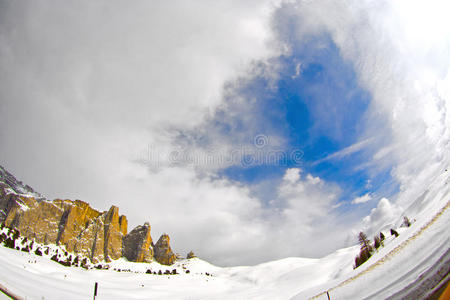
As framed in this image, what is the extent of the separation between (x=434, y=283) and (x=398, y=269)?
23.7ft

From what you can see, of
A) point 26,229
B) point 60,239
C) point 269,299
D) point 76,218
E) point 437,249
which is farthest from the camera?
point 76,218

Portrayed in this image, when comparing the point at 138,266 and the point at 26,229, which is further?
the point at 138,266

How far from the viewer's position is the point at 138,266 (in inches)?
7254

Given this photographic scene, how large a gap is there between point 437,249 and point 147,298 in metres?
70.5

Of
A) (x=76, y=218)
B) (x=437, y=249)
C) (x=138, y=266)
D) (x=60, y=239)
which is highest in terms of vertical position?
(x=76, y=218)

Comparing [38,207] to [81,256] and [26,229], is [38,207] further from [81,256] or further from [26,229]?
[81,256]

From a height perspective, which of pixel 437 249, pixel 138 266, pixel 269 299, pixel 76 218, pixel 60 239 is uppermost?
pixel 76 218

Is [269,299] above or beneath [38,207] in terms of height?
beneath

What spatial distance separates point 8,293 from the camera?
14.0 meters

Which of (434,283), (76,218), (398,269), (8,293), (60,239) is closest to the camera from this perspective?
(434,283)

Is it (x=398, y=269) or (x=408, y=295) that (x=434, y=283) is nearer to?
(x=408, y=295)

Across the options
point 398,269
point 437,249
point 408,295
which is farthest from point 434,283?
point 398,269

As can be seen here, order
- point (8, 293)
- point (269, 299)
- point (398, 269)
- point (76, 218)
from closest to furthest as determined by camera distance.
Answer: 1. point (8, 293)
2. point (398, 269)
3. point (269, 299)
4. point (76, 218)

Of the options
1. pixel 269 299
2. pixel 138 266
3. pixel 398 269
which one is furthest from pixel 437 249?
pixel 138 266
